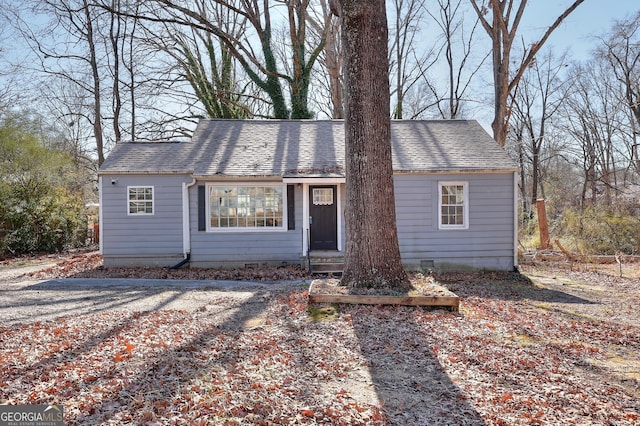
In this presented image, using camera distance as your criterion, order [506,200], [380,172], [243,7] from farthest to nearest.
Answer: [243,7], [506,200], [380,172]

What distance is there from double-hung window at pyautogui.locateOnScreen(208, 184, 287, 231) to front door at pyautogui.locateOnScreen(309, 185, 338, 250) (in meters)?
0.81

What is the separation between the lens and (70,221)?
15547 mm

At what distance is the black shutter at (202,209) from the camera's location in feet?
35.4

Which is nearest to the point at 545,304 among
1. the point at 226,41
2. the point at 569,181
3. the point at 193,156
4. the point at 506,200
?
the point at 506,200

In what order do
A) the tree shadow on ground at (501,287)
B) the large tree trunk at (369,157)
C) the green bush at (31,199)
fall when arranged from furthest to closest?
1. the green bush at (31,199)
2. the tree shadow on ground at (501,287)
3. the large tree trunk at (369,157)

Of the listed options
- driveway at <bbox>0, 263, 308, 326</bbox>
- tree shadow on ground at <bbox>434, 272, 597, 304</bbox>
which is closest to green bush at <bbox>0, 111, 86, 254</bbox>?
driveway at <bbox>0, 263, 308, 326</bbox>

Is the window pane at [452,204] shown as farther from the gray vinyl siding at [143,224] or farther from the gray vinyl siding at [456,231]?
the gray vinyl siding at [143,224]

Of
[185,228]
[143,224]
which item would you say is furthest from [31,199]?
[185,228]

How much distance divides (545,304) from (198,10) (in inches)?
791

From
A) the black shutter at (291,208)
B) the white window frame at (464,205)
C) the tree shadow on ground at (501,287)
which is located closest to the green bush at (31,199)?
the black shutter at (291,208)

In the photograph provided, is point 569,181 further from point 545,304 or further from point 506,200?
point 545,304

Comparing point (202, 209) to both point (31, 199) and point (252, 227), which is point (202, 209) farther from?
point (31, 199)

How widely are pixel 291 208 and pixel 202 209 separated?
2402 mm

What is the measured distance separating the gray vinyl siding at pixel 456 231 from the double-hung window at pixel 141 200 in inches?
269
